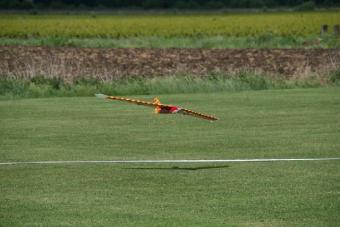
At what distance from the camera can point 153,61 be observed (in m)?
40.8

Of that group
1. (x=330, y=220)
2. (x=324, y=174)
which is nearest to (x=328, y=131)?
(x=324, y=174)

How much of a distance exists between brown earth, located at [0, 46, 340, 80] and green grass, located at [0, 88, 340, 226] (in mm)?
8221

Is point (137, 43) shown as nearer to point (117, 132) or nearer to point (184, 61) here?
point (184, 61)

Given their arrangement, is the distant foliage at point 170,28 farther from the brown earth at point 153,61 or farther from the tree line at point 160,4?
the tree line at point 160,4

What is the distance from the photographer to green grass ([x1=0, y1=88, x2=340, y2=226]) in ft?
37.8

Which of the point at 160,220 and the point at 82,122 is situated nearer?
the point at 160,220

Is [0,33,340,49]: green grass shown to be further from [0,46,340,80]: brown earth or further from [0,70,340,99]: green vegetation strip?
[0,70,340,99]: green vegetation strip

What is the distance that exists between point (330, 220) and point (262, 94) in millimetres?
15515

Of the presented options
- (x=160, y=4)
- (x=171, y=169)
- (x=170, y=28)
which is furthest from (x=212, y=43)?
(x=160, y=4)

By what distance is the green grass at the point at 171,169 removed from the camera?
1152 centimetres

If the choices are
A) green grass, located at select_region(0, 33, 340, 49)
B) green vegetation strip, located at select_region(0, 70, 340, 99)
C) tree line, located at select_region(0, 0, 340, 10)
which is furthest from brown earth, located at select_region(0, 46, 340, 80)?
tree line, located at select_region(0, 0, 340, 10)

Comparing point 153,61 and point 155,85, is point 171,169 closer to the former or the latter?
point 155,85

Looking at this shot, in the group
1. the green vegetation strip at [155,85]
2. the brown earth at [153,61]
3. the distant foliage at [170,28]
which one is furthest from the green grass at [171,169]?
the distant foliage at [170,28]

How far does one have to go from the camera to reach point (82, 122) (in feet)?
68.6
